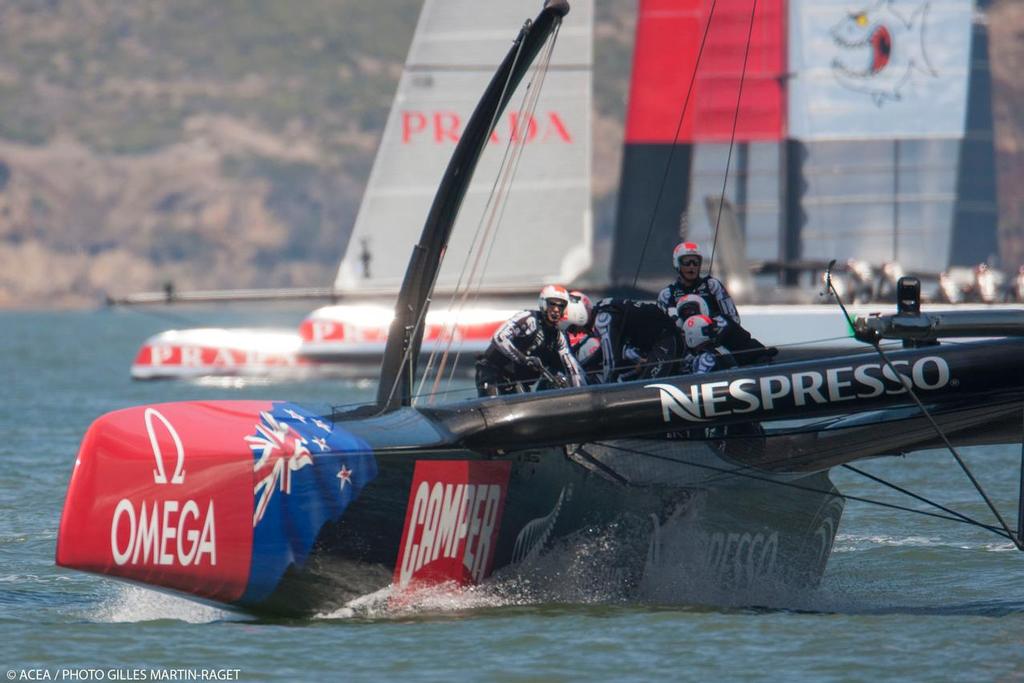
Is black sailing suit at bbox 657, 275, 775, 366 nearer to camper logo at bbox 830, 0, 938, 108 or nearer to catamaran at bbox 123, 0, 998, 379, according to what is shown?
catamaran at bbox 123, 0, 998, 379

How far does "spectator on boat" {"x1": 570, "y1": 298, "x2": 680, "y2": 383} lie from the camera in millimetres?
8469

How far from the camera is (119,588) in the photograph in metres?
7.87

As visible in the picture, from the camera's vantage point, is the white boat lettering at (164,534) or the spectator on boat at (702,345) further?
the spectator on boat at (702,345)

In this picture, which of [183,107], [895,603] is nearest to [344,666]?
[895,603]

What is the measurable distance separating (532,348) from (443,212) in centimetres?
72

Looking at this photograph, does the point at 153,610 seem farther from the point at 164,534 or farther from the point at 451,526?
the point at 451,526

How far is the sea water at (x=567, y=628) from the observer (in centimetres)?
644

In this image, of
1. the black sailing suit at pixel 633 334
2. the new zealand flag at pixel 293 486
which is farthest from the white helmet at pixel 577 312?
the new zealand flag at pixel 293 486

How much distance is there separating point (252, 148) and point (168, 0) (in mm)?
23823

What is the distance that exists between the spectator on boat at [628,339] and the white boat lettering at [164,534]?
2358 mm

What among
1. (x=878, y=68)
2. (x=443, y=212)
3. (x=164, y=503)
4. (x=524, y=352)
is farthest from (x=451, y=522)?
(x=878, y=68)

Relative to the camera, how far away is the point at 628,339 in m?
8.54

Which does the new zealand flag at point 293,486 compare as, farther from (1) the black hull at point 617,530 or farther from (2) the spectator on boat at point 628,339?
(2) the spectator on boat at point 628,339

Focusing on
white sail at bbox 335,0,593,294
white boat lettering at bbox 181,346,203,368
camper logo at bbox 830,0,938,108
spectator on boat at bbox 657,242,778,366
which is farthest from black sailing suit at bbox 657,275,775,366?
white boat lettering at bbox 181,346,203,368
